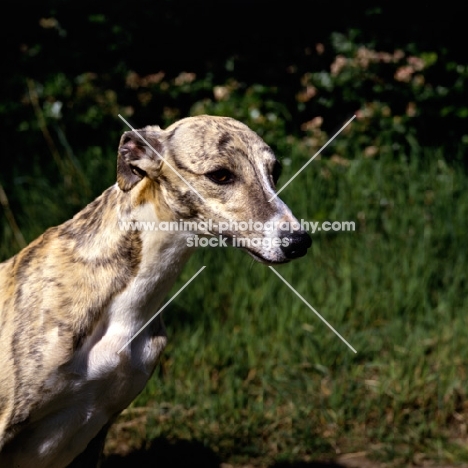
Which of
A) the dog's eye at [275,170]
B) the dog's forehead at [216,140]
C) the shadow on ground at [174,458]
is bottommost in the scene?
the shadow on ground at [174,458]

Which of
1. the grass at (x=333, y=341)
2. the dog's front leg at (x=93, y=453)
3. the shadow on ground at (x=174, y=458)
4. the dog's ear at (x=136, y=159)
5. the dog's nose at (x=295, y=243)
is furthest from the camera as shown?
the grass at (x=333, y=341)

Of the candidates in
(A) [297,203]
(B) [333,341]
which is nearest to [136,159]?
(B) [333,341]

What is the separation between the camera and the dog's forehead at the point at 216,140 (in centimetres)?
315

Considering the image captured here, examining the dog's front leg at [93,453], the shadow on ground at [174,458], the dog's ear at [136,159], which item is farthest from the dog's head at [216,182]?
the shadow on ground at [174,458]

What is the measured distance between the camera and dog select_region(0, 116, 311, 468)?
3.15m

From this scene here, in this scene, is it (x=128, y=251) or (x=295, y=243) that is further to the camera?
(x=128, y=251)

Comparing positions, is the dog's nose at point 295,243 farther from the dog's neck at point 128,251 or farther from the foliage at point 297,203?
the foliage at point 297,203

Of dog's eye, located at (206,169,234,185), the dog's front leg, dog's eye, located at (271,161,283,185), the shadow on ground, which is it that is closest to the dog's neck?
dog's eye, located at (206,169,234,185)

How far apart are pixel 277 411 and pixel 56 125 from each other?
2.60 meters

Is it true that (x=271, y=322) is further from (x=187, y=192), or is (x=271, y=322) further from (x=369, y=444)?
(x=187, y=192)

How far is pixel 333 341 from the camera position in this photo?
4820 mm

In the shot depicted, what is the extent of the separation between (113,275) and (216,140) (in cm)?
61

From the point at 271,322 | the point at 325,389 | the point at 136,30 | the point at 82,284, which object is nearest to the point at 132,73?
the point at 136,30

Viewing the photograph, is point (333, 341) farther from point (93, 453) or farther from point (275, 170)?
point (275, 170)
